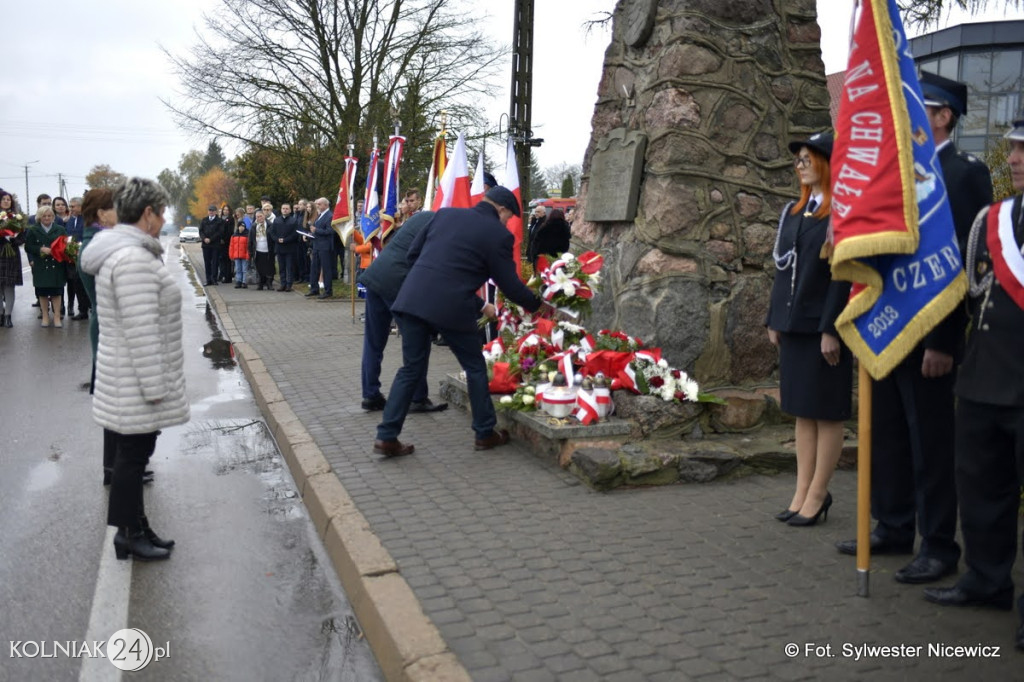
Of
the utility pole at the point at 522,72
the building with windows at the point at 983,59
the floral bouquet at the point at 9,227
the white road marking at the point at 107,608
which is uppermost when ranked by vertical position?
the building with windows at the point at 983,59

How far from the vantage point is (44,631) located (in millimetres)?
4051

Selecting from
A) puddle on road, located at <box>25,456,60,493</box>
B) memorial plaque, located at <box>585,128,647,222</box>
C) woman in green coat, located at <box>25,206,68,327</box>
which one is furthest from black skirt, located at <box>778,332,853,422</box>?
woman in green coat, located at <box>25,206,68,327</box>

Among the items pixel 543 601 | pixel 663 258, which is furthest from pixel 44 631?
pixel 663 258

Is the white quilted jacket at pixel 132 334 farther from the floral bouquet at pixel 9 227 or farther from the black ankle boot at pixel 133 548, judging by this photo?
the floral bouquet at pixel 9 227

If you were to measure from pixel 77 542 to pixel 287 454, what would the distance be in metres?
2.07

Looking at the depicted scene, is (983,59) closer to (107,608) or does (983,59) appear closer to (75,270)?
(75,270)

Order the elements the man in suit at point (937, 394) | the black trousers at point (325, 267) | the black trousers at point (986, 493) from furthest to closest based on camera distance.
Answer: the black trousers at point (325, 267) < the man in suit at point (937, 394) < the black trousers at point (986, 493)

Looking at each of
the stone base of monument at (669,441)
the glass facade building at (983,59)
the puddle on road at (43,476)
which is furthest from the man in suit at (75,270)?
the glass facade building at (983,59)

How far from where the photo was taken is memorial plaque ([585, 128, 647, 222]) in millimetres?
7027

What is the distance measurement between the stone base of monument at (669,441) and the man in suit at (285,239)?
15.5 m

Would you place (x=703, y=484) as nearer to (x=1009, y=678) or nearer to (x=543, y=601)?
(x=543, y=601)

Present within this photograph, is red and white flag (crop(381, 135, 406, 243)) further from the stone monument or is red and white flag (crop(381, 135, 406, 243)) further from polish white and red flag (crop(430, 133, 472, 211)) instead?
the stone monument

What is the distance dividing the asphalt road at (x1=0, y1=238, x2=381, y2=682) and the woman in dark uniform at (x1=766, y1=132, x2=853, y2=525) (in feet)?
8.35

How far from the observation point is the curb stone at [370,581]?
357 centimetres
